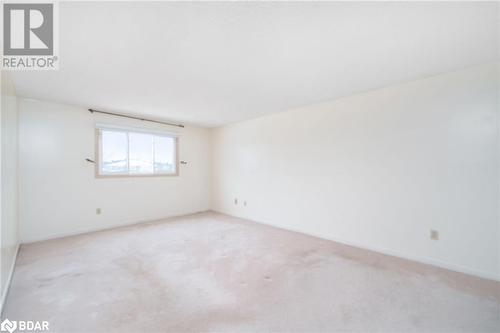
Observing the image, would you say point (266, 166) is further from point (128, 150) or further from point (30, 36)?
point (30, 36)

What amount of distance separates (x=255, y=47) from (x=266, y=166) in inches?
106

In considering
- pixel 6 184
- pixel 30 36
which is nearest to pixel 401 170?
pixel 30 36

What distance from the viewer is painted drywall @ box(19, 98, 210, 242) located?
317 centimetres

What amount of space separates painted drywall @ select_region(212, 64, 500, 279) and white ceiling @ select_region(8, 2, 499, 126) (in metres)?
0.34

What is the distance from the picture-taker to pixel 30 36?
66.8 inches

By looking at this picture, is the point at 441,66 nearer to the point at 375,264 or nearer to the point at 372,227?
the point at 372,227

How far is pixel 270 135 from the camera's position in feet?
14.0

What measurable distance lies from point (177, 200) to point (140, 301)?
325cm

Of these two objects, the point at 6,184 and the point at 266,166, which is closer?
the point at 6,184

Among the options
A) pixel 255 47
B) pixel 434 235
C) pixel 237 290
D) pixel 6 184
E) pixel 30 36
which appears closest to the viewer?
pixel 30 36

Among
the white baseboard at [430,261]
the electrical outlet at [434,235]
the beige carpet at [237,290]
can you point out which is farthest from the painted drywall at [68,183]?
the electrical outlet at [434,235]

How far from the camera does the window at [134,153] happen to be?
393 centimetres

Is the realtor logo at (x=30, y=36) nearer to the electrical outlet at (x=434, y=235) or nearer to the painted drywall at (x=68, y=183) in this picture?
the painted drywall at (x=68, y=183)

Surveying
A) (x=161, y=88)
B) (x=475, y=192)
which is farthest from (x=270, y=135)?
(x=475, y=192)
